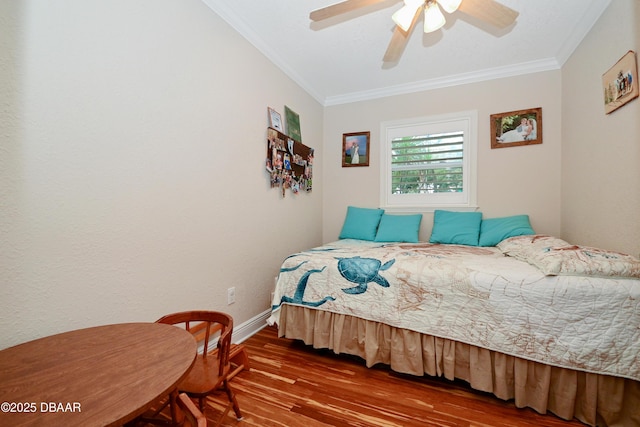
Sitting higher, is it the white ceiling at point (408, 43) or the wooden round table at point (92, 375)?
the white ceiling at point (408, 43)

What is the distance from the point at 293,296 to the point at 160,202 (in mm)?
1114

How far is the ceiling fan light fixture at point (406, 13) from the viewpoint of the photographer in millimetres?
1521

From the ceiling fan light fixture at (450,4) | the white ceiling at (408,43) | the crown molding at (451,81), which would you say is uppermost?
the white ceiling at (408,43)

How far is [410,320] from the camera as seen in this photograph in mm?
1641

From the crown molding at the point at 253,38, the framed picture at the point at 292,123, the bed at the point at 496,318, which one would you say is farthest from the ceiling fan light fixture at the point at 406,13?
the bed at the point at 496,318

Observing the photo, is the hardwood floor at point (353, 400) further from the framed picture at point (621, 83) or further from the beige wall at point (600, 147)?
the framed picture at point (621, 83)

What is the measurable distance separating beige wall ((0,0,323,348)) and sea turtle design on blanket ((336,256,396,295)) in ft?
2.90

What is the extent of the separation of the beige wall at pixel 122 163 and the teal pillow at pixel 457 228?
1958mm

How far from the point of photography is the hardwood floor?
1313 mm

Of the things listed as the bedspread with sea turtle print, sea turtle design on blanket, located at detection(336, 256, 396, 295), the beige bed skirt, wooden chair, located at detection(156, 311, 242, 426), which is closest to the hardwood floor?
the beige bed skirt

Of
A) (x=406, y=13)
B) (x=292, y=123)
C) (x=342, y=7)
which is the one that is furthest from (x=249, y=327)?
(x=406, y=13)

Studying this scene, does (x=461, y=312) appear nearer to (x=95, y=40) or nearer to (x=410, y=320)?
(x=410, y=320)

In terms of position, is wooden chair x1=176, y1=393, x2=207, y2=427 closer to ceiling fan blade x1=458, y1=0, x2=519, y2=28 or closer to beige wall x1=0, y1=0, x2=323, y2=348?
beige wall x1=0, y1=0, x2=323, y2=348

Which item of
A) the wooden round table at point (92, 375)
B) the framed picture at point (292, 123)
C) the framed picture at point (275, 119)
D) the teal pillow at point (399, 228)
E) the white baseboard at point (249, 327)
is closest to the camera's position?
the wooden round table at point (92, 375)
